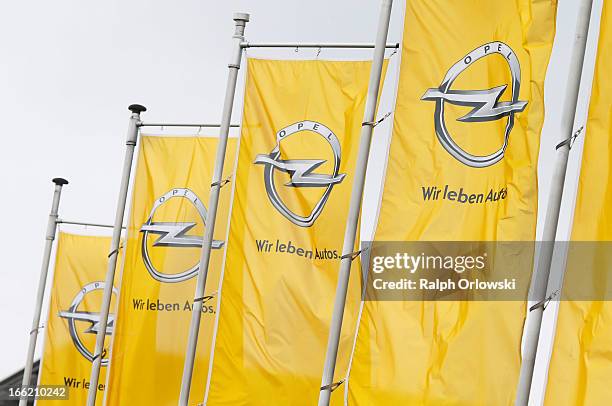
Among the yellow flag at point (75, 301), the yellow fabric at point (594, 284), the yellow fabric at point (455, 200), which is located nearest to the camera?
the yellow fabric at point (594, 284)

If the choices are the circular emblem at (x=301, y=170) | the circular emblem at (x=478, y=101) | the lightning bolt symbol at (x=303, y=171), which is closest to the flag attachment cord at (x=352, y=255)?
the circular emblem at (x=301, y=170)

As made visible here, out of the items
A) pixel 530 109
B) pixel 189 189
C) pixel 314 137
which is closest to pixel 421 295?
pixel 530 109

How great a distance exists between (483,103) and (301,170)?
12.4 feet

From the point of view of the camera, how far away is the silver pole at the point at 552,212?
31.4ft

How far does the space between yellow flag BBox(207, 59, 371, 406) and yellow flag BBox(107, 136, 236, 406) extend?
3.44 m

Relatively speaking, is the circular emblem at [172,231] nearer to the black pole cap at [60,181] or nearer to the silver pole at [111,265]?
the silver pole at [111,265]

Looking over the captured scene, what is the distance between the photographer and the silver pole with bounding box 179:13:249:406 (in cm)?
1570

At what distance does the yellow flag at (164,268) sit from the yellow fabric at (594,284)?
29.6 ft

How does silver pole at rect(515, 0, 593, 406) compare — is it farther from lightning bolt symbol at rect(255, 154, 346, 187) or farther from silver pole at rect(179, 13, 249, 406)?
silver pole at rect(179, 13, 249, 406)

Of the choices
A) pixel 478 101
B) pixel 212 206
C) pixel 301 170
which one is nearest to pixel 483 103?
pixel 478 101

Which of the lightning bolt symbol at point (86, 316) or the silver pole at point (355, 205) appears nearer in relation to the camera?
the silver pole at point (355, 205)

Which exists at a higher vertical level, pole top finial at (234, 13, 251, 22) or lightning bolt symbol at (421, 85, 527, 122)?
pole top finial at (234, 13, 251, 22)

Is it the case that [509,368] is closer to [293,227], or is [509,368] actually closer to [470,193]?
[470,193]

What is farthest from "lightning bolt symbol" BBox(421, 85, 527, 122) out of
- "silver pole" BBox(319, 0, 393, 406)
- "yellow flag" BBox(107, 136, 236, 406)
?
"yellow flag" BBox(107, 136, 236, 406)
